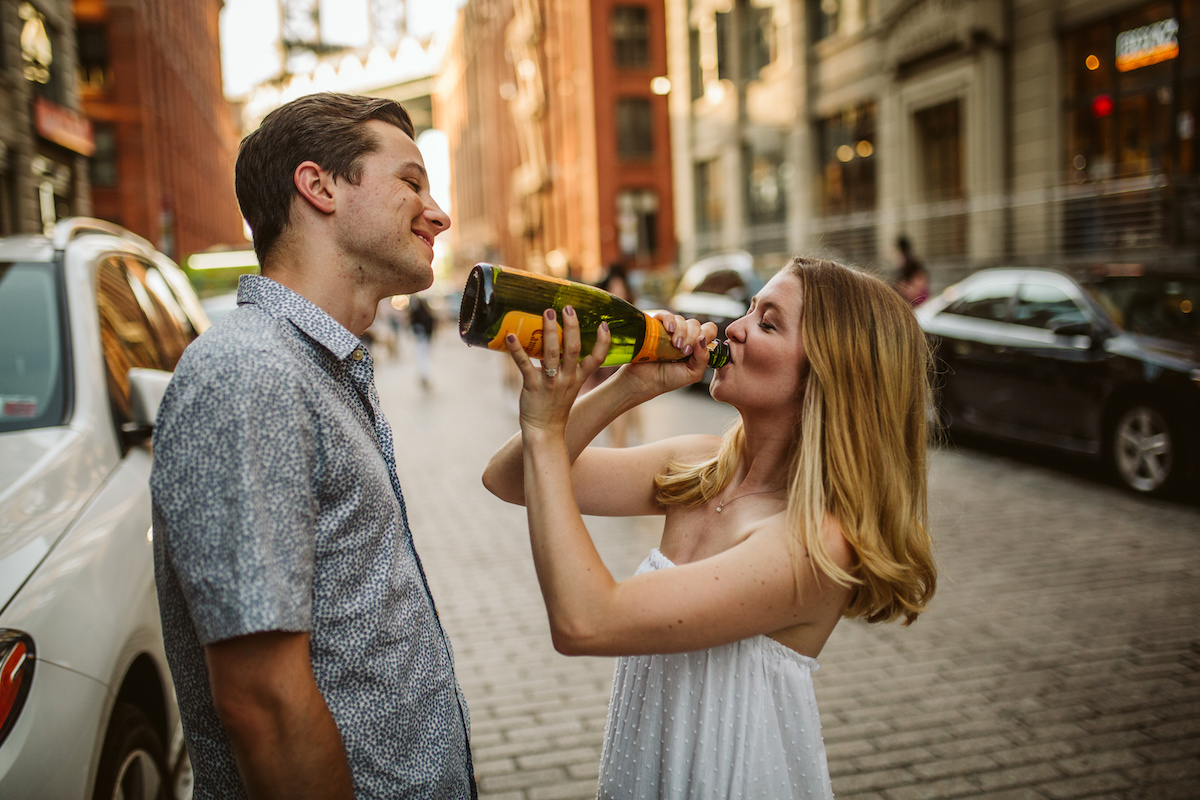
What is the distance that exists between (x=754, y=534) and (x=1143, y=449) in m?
7.22

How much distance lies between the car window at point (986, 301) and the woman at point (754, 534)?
8366mm

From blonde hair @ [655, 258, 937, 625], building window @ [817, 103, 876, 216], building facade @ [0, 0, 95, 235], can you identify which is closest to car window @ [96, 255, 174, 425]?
blonde hair @ [655, 258, 937, 625]

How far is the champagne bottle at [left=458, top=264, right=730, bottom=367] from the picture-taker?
1.72m

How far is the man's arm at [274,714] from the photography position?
134 cm

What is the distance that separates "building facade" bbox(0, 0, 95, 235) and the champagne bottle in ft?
64.5

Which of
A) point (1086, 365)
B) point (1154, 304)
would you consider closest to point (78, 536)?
point (1086, 365)

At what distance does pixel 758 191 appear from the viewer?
27344 mm

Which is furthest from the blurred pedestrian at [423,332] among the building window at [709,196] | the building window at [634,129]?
the building window at [634,129]

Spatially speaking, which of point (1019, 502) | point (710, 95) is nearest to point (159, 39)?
point (710, 95)

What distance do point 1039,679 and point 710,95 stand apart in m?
27.6

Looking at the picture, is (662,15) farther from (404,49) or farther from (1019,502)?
(404,49)

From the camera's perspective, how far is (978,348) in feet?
31.5

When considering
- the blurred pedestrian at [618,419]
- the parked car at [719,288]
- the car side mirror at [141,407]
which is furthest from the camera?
the parked car at [719,288]

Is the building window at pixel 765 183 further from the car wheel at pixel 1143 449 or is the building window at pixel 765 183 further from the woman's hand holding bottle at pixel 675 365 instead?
the woman's hand holding bottle at pixel 675 365
